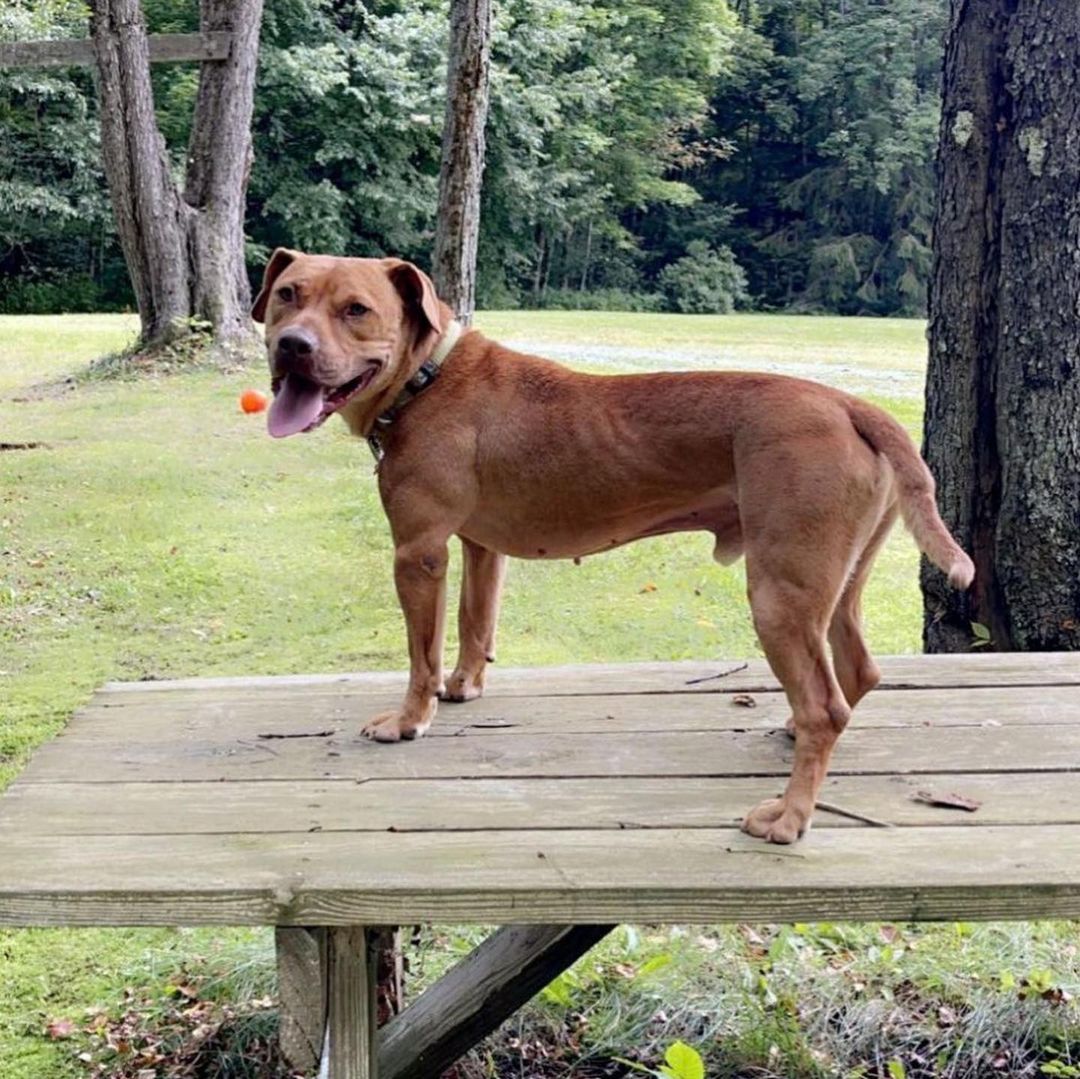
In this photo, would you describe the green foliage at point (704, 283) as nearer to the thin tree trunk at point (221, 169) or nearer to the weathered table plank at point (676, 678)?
the thin tree trunk at point (221, 169)

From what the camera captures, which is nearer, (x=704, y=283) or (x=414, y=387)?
(x=414, y=387)

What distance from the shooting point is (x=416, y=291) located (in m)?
2.57

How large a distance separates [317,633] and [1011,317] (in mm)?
3364

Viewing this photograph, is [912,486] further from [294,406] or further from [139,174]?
[139,174]

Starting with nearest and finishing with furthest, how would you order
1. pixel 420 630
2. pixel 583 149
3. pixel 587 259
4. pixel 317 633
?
pixel 420 630, pixel 317 633, pixel 583 149, pixel 587 259

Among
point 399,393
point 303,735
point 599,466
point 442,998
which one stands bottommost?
point 442,998

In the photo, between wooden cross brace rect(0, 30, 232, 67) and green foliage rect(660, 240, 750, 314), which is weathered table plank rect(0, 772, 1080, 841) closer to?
wooden cross brace rect(0, 30, 232, 67)

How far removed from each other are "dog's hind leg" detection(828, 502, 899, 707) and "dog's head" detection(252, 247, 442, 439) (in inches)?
42.1

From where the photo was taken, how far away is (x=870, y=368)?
11273 mm

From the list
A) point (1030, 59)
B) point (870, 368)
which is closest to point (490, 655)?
point (1030, 59)

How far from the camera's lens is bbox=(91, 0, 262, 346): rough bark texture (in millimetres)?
9430

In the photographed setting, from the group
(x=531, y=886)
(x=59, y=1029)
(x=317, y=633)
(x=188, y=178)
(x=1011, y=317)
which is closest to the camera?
(x=531, y=886)

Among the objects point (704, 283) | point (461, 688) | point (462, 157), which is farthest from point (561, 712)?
point (704, 283)

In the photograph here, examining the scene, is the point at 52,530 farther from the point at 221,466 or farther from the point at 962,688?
the point at 962,688
